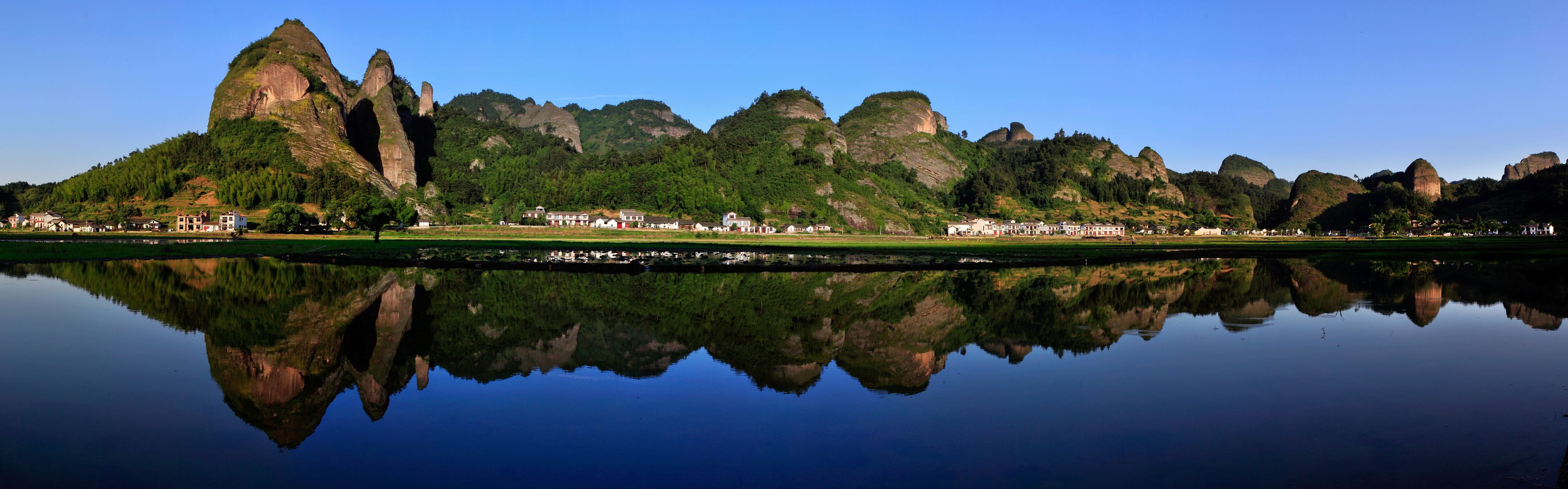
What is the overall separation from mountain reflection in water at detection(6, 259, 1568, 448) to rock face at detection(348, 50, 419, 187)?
121 m

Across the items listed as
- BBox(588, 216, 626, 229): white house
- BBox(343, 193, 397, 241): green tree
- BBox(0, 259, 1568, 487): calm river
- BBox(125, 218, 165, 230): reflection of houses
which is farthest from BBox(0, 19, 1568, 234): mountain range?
BBox(0, 259, 1568, 487): calm river

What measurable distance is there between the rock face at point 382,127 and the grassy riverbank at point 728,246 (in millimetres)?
70533

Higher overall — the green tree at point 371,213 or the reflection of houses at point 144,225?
the green tree at point 371,213

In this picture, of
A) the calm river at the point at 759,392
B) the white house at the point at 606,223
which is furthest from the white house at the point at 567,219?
the calm river at the point at 759,392

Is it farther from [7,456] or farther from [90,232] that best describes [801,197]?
[7,456]

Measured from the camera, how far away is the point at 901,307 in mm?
25125

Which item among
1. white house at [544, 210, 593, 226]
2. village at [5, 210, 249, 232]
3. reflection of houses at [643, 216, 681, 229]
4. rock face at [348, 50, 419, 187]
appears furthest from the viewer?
rock face at [348, 50, 419, 187]

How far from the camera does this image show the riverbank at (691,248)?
46156 mm

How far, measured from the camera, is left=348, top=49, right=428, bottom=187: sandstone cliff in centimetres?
15038

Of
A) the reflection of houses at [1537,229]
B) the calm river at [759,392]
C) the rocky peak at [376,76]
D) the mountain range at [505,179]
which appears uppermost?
the rocky peak at [376,76]

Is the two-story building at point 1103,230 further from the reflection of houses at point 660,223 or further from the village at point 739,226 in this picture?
the reflection of houses at point 660,223

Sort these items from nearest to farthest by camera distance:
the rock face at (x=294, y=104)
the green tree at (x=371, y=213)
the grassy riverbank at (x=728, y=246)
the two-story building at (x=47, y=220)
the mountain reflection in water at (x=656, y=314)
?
the mountain reflection in water at (x=656, y=314) < the grassy riverbank at (x=728, y=246) < the green tree at (x=371, y=213) < the two-story building at (x=47, y=220) < the rock face at (x=294, y=104)

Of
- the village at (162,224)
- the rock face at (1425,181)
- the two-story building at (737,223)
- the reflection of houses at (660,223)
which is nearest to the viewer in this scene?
the village at (162,224)

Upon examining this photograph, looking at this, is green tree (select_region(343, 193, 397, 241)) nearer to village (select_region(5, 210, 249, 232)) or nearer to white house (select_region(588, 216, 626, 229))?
village (select_region(5, 210, 249, 232))
